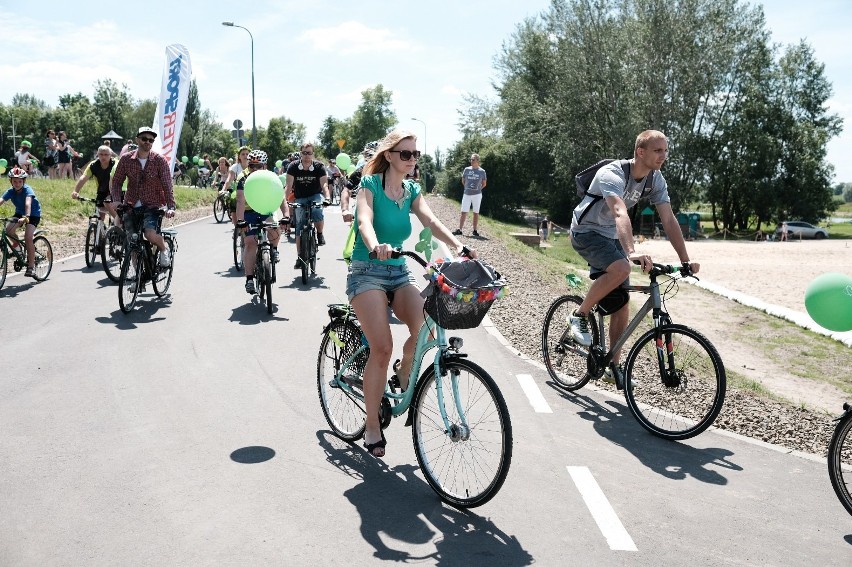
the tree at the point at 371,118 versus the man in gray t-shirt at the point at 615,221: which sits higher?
the tree at the point at 371,118

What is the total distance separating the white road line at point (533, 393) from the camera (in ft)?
19.7

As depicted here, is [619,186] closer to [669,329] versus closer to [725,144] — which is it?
[669,329]

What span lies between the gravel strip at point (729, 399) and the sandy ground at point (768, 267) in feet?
17.6

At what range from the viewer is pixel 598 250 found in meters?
6.06

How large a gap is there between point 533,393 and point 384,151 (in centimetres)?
285

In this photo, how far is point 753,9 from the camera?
43.2 metres

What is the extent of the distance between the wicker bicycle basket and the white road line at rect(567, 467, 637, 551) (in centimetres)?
127

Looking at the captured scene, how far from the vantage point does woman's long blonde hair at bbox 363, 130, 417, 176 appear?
4.46 meters

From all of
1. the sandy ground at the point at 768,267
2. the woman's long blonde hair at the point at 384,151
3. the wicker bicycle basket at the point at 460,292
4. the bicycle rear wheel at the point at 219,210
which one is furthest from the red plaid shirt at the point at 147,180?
the bicycle rear wheel at the point at 219,210

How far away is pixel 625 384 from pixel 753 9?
44.4m

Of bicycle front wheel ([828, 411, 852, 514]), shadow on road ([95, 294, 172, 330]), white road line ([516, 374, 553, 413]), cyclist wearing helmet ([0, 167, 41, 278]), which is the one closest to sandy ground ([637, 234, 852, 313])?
white road line ([516, 374, 553, 413])

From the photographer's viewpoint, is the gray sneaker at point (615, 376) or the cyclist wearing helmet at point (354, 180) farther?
the cyclist wearing helmet at point (354, 180)

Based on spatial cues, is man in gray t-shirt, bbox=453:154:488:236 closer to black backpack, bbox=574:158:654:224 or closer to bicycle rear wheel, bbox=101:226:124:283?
bicycle rear wheel, bbox=101:226:124:283

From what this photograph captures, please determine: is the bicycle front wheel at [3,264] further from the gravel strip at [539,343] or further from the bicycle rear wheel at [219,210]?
the bicycle rear wheel at [219,210]
